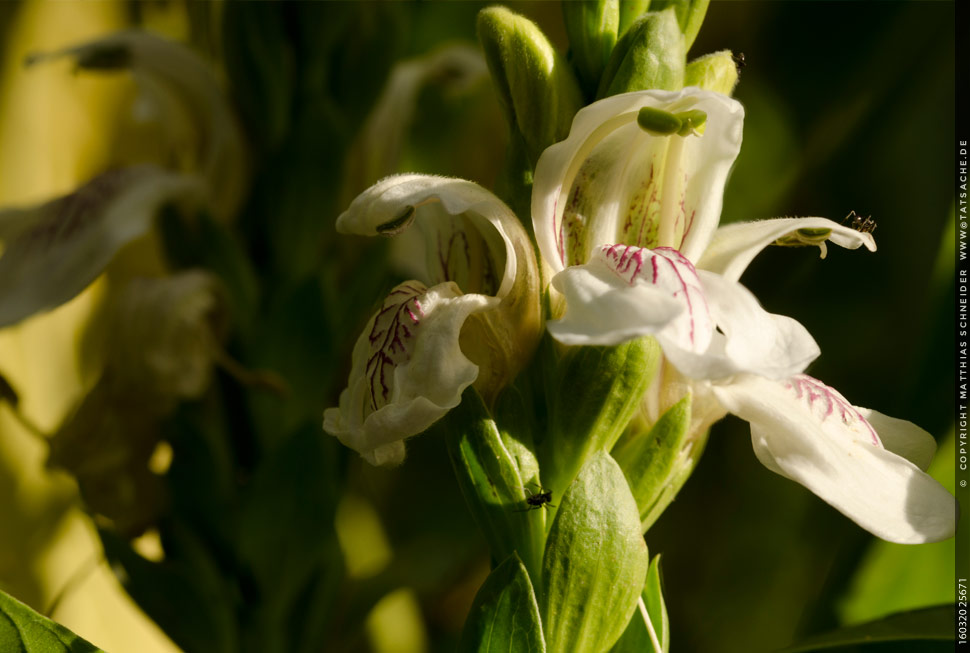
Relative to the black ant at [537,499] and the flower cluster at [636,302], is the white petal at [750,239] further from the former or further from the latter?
the black ant at [537,499]

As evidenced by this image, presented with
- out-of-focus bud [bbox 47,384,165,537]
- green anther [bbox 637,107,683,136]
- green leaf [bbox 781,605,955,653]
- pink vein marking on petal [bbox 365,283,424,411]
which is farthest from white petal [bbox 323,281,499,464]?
out-of-focus bud [bbox 47,384,165,537]

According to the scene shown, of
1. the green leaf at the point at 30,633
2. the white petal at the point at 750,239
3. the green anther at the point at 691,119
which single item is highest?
the green anther at the point at 691,119

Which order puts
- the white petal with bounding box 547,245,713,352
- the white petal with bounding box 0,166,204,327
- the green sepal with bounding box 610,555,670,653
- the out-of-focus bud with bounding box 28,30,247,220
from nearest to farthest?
1. the white petal with bounding box 547,245,713,352
2. the green sepal with bounding box 610,555,670,653
3. the white petal with bounding box 0,166,204,327
4. the out-of-focus bud with bounding box 28,30,247,220

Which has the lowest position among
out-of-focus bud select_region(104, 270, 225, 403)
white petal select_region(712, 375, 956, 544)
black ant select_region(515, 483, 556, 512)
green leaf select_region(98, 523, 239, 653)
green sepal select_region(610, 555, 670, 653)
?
green leaf select_region(98, 523, 239, 653)

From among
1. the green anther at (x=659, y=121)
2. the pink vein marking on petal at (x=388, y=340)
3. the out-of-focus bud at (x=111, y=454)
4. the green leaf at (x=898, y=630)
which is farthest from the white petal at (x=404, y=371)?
the out-of-focus bud at (x=111, y=454)

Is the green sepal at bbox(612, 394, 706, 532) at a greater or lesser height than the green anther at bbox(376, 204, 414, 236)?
lesser

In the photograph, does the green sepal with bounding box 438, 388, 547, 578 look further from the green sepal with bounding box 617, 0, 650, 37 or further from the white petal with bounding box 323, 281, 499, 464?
the green sepal with bounding box 617, 0, 650, 37
